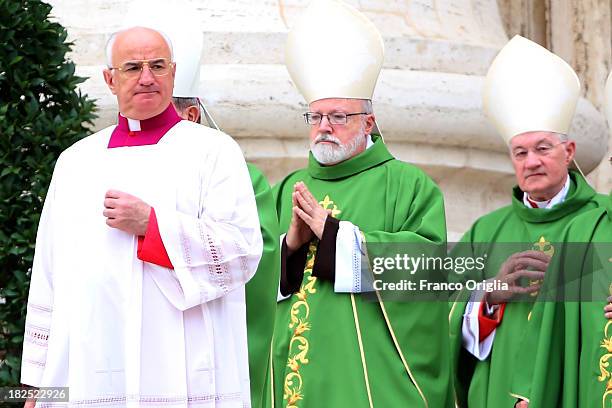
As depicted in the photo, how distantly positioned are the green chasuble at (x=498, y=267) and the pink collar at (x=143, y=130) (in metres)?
2.02

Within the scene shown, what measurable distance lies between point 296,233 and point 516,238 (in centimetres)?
97

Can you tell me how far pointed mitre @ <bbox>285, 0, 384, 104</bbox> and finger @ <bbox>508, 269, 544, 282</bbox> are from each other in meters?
0.90

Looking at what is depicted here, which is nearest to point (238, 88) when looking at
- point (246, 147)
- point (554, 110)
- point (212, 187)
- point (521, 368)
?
point (246, 147)

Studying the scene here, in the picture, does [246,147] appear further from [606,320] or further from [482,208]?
[606,320]

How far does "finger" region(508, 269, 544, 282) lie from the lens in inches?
280

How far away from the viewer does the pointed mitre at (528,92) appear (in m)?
7.61

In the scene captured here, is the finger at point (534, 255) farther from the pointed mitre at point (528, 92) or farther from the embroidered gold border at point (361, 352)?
the embroidered gold border at point (361, 352)

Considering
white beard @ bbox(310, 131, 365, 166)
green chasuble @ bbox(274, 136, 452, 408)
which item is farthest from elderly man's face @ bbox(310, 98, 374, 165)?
green chasuble @ bbox(274, 136, 452, 408)

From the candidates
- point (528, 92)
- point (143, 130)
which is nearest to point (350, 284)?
point (528, 92)

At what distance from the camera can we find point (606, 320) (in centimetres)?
684

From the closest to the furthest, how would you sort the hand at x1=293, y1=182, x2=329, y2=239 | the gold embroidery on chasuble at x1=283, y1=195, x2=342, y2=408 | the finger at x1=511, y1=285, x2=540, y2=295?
the hand at x1=293, y1=182, x2=329, y2=239, the gold embroidery on chasuble at x1=283, y1=195, x2=342, y2=408, the finger at x1=511, y1=285, x2=540, y2=295

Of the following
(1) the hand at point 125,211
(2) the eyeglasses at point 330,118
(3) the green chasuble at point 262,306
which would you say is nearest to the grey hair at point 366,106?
(2) the eyeglasses at point 330,118

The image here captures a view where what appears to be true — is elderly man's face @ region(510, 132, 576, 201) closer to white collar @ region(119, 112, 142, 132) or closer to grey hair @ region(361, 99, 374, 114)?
grey hair @ region(361, 99, 374, 114)

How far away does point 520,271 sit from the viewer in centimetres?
717
